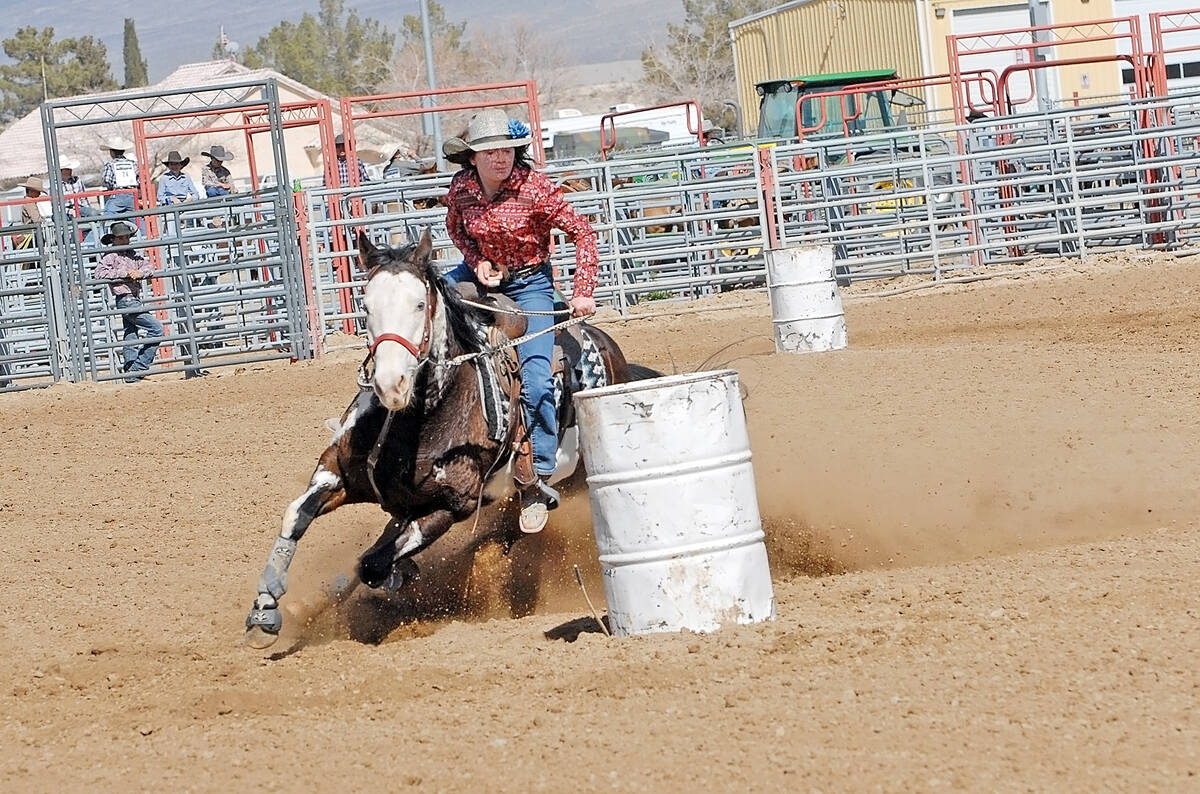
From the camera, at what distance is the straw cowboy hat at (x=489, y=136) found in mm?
6320

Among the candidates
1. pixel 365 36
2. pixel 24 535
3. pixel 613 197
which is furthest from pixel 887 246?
pixel 365 36

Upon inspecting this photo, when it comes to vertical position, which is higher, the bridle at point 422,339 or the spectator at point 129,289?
the spectator at point 129,289

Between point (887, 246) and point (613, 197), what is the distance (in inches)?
179

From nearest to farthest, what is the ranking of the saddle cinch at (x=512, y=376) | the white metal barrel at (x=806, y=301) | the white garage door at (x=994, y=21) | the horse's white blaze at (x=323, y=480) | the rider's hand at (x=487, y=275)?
the horse's white blaze at (x=323, y=480)
the saddle cinch at (x=512, y=376)
the rider's hand at (x=487, y=275)
the white metal barrel at (x=806, y=301)
the white garage door at (x=994, y=21)

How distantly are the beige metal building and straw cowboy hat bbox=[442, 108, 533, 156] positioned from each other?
2857 centimetres

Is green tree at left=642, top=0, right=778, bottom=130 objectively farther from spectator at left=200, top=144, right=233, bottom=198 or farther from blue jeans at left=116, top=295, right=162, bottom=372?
blue jeans at left=116, top=295, right=162, bottom=372

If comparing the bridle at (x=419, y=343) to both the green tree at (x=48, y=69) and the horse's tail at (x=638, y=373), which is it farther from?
the green tree at (x=48, y=69)

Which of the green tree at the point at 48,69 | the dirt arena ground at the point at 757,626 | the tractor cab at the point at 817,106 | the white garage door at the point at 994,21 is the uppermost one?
the green tree at the point at 48,69

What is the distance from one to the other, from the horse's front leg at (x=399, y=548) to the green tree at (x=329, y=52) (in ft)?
237

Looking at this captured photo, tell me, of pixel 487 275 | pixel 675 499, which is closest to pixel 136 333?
pixel 487 275

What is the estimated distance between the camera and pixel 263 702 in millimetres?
5035

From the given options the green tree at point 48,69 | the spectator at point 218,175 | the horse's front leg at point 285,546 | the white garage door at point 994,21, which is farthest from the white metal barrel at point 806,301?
the green tree at point 48,69

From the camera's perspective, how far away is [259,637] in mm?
Result: 5840

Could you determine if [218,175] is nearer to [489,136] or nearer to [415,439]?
[489,136]
